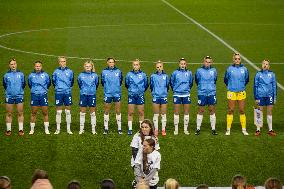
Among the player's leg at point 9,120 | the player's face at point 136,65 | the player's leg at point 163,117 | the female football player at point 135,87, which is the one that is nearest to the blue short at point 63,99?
the player's leg at point 9,120

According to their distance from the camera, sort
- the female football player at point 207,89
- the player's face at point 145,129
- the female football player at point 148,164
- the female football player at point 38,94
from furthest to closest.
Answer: the female football player at point 207,89 → the female football player at point 38,94 → the player's face at point 145,129 → the female football player at point 148,164

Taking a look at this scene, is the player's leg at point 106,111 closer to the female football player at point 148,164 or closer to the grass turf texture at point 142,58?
the grass turf texture at point 142,58

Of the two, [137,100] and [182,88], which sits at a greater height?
[182,88]

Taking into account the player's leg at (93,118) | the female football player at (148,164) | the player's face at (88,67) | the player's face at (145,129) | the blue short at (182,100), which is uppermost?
the player's face at (88,67)

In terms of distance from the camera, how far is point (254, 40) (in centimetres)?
3272

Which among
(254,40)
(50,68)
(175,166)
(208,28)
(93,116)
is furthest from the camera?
(208,28)

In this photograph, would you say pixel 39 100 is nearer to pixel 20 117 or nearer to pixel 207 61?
pixel 20 117

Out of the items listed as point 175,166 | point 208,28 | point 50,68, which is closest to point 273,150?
point 175,166

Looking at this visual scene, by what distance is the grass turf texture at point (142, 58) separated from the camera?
1619 cm

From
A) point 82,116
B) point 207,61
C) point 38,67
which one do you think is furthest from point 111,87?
point 207,61

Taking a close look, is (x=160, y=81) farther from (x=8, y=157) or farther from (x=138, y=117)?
(x=8, y=157)

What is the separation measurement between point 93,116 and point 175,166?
3016mm

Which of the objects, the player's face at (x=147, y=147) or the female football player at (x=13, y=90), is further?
the female football player at (x=13, y=90)

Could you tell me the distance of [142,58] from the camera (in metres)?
28.5
